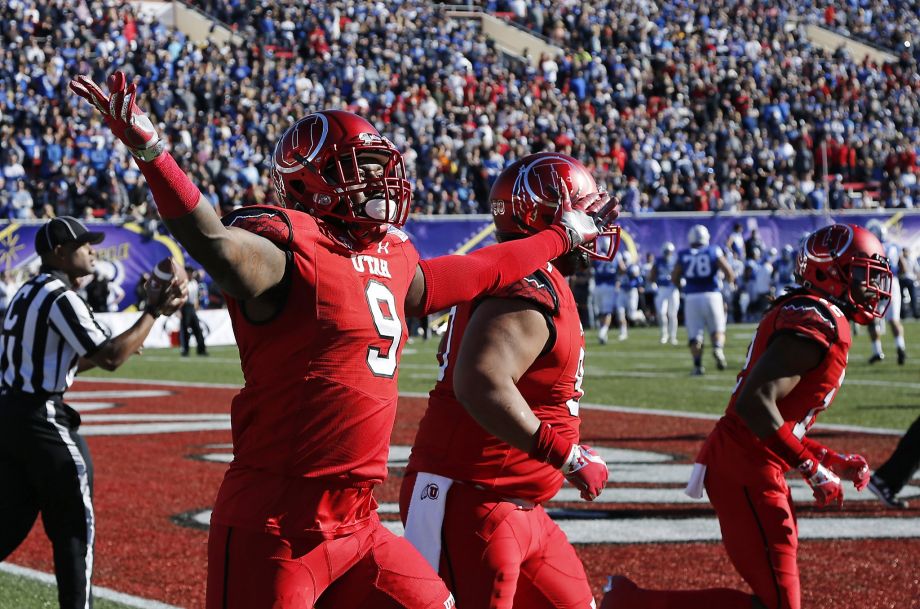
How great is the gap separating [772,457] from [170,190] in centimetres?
254

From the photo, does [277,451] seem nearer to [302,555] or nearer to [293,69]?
A: [302,555]

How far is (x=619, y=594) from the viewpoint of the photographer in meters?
4.18

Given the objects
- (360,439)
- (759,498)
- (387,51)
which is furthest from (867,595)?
(387,51)

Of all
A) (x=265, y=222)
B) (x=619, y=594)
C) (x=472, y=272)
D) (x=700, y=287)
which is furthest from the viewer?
(x=700, y=287)

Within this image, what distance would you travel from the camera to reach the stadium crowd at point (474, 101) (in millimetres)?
24812

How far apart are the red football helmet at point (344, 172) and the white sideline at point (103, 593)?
2852 millimetres

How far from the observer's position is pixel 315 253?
273 centimetres

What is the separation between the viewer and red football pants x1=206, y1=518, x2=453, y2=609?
2717mm

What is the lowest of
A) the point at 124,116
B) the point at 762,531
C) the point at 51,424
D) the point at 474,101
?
the point at 762,531

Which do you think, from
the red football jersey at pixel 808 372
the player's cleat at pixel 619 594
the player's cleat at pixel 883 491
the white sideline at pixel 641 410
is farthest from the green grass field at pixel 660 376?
the player's cleat at pixel 883 491

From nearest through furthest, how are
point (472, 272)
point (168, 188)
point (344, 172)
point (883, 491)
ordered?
point (168, 188)
point (344, 172)
point (472, 272)
point (883, 491)

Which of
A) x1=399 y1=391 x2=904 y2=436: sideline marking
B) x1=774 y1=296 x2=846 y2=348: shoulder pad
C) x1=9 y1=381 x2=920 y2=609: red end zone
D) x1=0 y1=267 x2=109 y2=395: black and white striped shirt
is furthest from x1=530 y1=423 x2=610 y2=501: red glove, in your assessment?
x1=399 y1=391 x2=904 y2=436: sideline marking

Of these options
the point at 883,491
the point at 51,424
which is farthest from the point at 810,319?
the point at 51,424

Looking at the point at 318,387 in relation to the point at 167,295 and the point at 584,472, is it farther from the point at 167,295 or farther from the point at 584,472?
the point at 167,295
